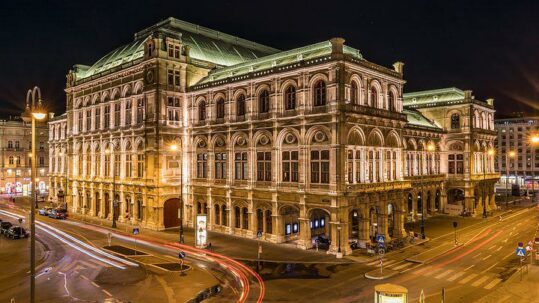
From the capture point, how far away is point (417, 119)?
66.8 metres

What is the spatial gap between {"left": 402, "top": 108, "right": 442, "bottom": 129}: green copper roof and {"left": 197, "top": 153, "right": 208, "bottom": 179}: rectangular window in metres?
31.7

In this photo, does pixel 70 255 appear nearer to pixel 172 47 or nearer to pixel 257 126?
pixel 257 126

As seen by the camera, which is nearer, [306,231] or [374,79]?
[306,231]

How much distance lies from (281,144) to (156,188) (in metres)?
17.9

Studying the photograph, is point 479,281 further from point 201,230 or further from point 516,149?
point 516,149

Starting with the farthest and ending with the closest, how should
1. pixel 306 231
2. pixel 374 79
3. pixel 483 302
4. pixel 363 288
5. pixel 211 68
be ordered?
pixel 211 68 < pixel 374 79 < pixel 306 231 < pixel 363 288 < pixel 483 302

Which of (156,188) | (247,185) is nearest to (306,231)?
(247,185)

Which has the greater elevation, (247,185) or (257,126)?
(257,126)

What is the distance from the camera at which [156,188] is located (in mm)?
51719

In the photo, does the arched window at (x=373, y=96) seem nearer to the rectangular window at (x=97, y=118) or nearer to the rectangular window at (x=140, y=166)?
the rectangular window at (x=140, y=166)

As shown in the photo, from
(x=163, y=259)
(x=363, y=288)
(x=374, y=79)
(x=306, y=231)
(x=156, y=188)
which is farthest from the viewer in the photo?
(x=156, y=188)

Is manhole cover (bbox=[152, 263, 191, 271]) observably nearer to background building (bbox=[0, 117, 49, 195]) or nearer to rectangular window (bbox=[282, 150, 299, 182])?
rectangular window (bbox=[282, 150, 299, 182])

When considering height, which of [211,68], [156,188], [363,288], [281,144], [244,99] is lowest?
[363,288]

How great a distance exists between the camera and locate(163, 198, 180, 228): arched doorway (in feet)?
174
